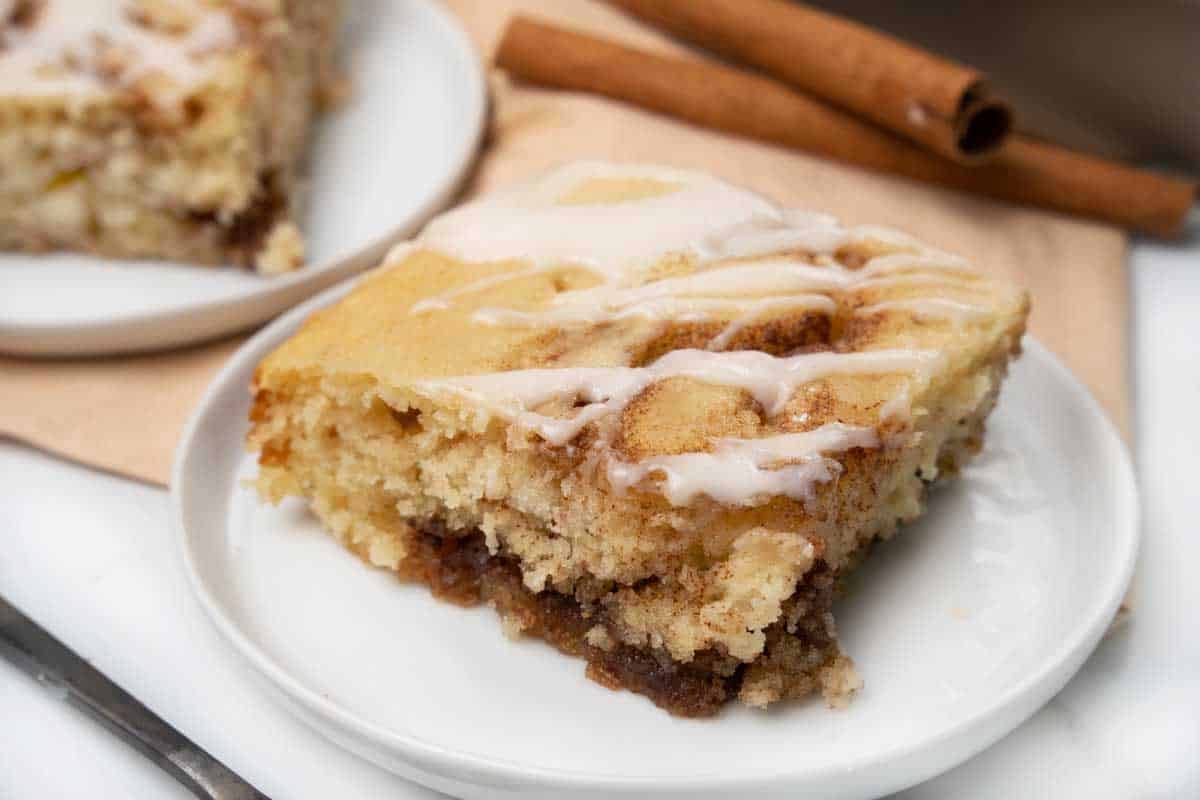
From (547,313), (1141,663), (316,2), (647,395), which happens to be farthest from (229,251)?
(1141,663)

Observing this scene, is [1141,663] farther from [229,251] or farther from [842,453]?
[229,251]

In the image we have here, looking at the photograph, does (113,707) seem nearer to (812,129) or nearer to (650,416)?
(650,416)

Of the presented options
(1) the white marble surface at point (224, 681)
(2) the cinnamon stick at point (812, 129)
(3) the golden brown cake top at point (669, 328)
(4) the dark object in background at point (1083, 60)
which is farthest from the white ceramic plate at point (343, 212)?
(4) the dark object in background at point (1083, 60)

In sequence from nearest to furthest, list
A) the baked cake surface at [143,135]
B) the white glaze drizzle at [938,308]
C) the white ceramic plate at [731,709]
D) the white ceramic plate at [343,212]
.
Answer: the white ceramic plate at [731,709], the white glaze drizzle at [938,308], the white ceramic plate at [343,212], the baked cake surface at [143,135]

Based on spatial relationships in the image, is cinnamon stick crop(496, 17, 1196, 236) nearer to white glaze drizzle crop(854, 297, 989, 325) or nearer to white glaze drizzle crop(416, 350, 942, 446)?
white glaze drizzle crop(854, 297, 989, 325)

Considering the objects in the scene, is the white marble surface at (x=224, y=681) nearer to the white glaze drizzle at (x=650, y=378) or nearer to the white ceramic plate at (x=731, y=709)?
the white ceramic plate at (x=731, y=709)

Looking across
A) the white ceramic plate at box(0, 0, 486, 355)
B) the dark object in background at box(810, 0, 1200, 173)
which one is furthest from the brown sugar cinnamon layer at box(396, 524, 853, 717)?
the dark object in background at box(810, 0, 1200, 173)
